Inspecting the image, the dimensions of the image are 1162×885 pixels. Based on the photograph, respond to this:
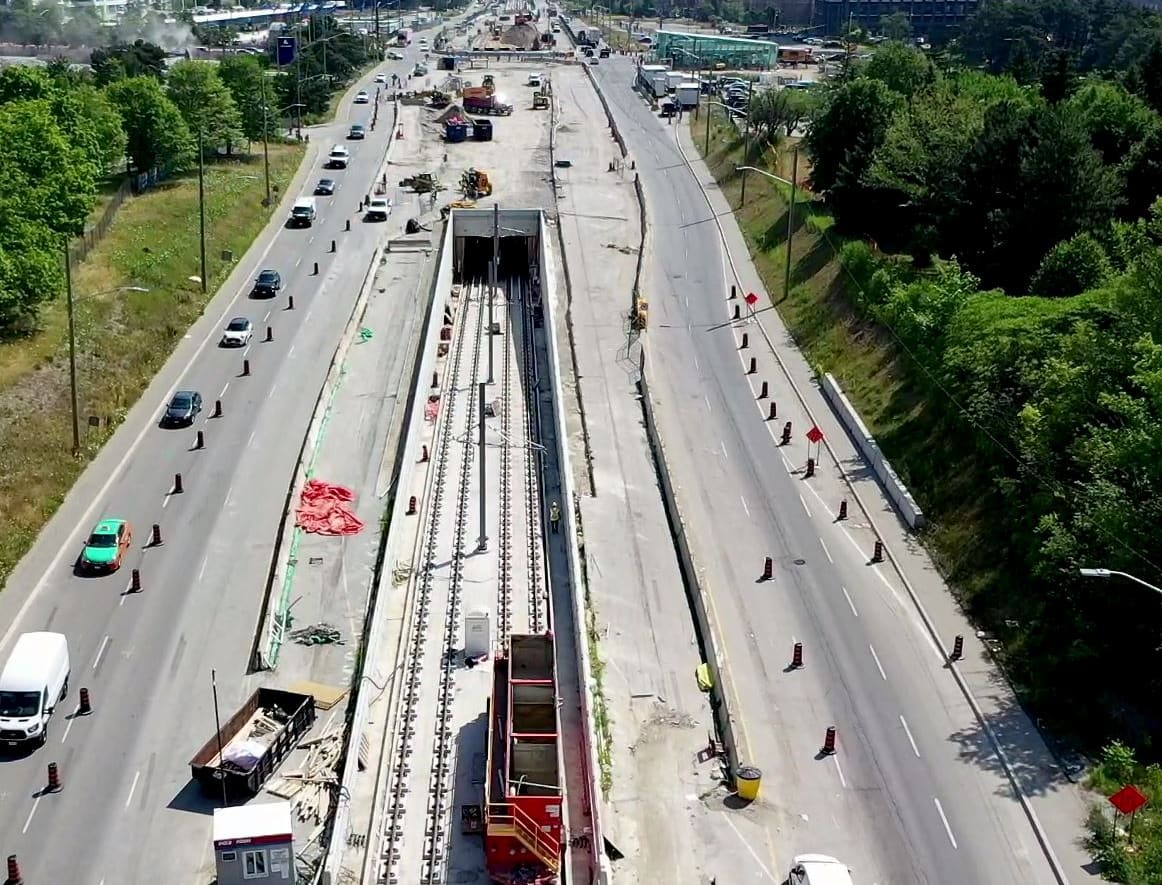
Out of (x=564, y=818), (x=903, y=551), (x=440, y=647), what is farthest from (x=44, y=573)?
(x=903, y=551)

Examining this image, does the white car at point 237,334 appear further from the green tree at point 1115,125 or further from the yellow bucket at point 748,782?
the green tree at point 1115,125

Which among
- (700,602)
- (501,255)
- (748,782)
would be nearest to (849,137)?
(501,255)

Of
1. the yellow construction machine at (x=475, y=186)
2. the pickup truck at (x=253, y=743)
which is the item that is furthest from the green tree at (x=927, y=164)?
the pickup truck at (x=253, y=743)

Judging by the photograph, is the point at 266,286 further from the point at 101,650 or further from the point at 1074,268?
the point at 1074,268

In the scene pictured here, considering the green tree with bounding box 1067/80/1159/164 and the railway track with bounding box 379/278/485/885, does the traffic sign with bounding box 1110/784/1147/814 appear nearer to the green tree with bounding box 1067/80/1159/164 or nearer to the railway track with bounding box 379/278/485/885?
the railway track with bounding box 379/278/485/885

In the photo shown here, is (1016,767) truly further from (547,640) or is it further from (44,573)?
(44,573)
